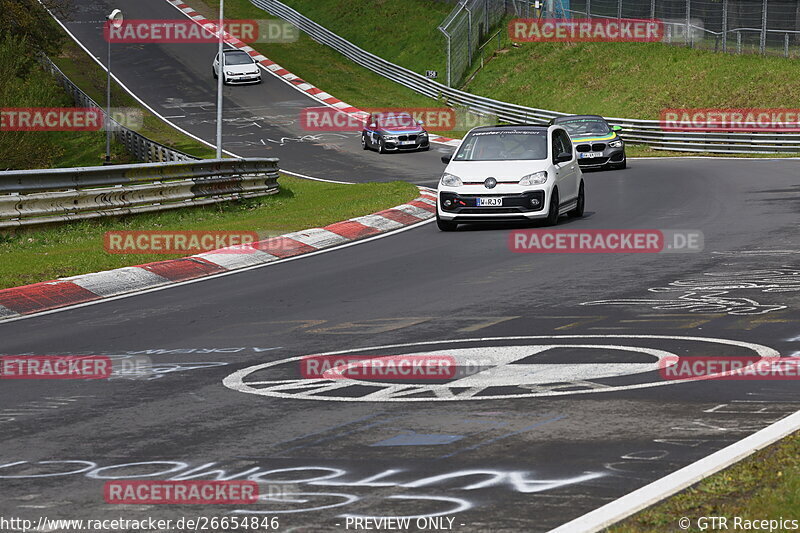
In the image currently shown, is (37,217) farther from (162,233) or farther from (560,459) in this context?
(560,459)

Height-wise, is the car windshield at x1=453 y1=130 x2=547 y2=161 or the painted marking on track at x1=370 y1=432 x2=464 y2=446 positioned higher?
the car windshield at x1=453 y1=130 x2=547 y2=161

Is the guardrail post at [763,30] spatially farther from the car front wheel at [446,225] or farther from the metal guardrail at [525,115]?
the car front wheel at [446,225]

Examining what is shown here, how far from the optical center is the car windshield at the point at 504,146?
19281mm

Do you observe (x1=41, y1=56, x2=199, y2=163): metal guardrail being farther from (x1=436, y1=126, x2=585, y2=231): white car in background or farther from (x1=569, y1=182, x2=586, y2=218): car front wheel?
(x1=569, y1=182, x2=586, y2=218): car front wheel

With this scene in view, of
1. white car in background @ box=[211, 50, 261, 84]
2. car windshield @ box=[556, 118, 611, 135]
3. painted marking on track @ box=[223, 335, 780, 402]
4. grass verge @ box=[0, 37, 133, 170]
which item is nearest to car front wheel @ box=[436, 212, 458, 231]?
painted marking on track @ box=[223, 335, 780, 402]

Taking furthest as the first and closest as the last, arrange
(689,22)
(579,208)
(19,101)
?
(689,22)
(19,101)
(579,208)

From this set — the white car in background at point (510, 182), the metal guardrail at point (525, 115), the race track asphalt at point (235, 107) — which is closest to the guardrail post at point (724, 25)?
the metal guardrail at point (525, 115)

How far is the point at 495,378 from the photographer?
26.3ft

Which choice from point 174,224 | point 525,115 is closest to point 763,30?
point 525,115

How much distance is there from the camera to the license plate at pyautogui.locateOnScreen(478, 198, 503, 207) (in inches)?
724

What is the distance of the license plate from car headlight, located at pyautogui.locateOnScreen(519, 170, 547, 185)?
43 centimetres

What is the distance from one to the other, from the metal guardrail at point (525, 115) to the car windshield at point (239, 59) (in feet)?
21.6

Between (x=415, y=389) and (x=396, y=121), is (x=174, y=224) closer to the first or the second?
(x=415, y=389)

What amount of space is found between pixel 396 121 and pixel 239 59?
19.6 meters
